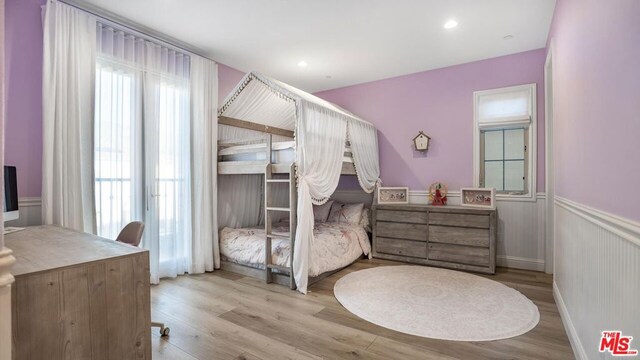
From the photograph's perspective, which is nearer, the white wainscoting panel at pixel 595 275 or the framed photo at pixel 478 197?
the white wainscoting panel at pixel 595 275

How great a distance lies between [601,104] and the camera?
1427mm

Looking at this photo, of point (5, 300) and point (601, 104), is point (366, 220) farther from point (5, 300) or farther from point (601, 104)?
point (5, 300)

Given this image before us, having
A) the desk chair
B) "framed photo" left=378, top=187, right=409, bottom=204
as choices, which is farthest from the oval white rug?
the desk chair

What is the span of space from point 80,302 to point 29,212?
1817 millimetres

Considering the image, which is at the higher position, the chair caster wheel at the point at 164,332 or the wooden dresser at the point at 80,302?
the wooden dresser at the point at 80,302

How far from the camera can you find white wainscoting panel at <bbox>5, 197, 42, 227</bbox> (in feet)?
7.84

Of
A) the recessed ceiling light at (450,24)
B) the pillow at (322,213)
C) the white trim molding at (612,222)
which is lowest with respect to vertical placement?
the pillow at (322,213)

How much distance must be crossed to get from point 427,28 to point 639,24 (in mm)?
2312

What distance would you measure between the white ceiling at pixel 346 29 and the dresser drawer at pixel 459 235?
2.20 m

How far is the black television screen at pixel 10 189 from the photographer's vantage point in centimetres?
206

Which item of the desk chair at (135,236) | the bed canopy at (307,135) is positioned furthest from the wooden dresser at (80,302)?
the bed canopy at (307,135)

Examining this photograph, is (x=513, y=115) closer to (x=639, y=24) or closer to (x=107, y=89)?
(x=639, y=24)

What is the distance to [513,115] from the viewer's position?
148 inches

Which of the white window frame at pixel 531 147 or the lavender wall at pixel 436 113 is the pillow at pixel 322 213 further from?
the white window frame at pixel 531 147
